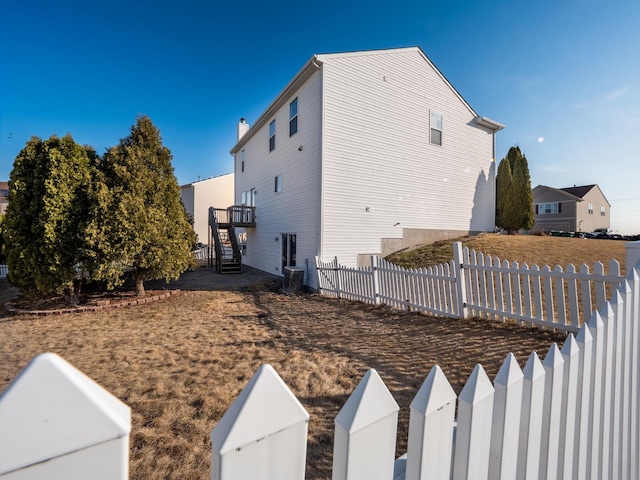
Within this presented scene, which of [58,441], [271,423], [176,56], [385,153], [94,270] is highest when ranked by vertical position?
[176,56]

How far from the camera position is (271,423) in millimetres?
703

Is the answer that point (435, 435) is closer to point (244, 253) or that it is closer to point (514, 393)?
point (514, 393)

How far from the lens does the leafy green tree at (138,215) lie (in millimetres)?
7438

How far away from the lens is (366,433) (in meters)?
0.80

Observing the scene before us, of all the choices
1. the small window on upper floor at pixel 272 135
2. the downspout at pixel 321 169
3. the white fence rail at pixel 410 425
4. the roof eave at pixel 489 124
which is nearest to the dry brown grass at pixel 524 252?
the downspout at pixel 321 169

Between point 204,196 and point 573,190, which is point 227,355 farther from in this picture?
point 573,190

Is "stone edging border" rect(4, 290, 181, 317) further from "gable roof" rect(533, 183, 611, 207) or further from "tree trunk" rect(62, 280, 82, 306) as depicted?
"gable roof" rect(533, 183, 611, 207)

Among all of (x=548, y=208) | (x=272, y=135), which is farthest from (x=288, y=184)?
(x=548, y=208)

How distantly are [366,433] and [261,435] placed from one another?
1.01 feet

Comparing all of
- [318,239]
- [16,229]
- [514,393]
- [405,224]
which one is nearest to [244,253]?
[318,239]

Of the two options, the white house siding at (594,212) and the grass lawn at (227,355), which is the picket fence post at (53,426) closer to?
the grass lawn at (227,355)

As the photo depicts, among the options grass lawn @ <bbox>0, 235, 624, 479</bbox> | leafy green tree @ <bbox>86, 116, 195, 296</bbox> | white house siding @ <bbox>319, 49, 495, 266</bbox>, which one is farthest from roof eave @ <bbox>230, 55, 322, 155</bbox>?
grass lawn @ <bbox>0, 235, 624, 479</bbox>

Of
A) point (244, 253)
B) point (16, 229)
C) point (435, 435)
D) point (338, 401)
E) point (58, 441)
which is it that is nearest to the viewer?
point (58, 441)

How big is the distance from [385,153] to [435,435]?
39.5ft
